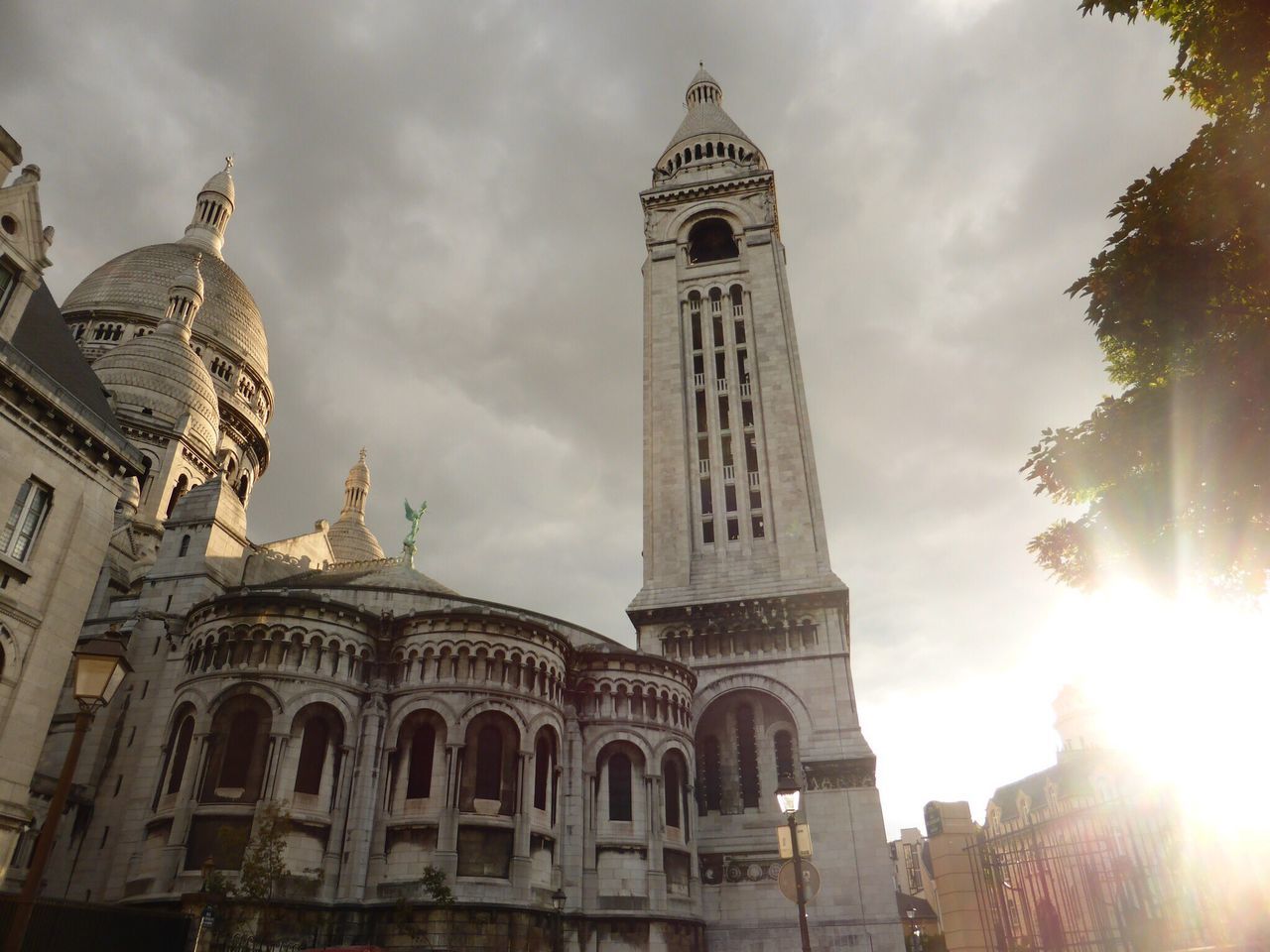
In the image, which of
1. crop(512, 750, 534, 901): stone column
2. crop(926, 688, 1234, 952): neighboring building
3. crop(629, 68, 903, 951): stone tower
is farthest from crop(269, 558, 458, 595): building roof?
crop(926, 688, 1234, 952): neighboring building

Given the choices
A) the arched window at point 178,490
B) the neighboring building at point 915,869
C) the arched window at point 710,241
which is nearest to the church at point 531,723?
the arched window at point 178,490

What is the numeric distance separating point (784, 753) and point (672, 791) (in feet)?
19.4

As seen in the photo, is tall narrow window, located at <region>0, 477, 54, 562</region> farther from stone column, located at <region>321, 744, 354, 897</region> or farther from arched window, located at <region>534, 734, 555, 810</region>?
arched window, located at <region>534, 734, 555, 810</region>

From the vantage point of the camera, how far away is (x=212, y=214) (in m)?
→ 80.8

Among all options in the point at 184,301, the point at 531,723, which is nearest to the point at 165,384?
the point at 184,301

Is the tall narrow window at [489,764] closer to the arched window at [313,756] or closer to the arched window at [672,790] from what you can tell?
the arched window at [313,756]

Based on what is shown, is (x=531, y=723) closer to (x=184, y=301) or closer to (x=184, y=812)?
(x=184, y=812)

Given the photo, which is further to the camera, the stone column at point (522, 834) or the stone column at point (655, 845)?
the stone column at point (655, 845)

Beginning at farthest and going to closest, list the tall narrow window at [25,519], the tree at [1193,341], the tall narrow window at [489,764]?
the tall narrow window at [489,764]
the tall narrow window at [25,519]
the tree at [1193,341]

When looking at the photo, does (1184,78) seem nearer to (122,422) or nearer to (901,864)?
(122,422)

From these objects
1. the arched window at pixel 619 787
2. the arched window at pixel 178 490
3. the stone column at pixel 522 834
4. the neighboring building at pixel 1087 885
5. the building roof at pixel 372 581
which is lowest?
the neighboring building at pixel 1087 885

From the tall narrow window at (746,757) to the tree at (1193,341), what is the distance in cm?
2352

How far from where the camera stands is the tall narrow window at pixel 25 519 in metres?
20.8

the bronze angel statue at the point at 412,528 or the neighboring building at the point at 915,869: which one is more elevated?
the bronze angel statue at the point at 412,528
